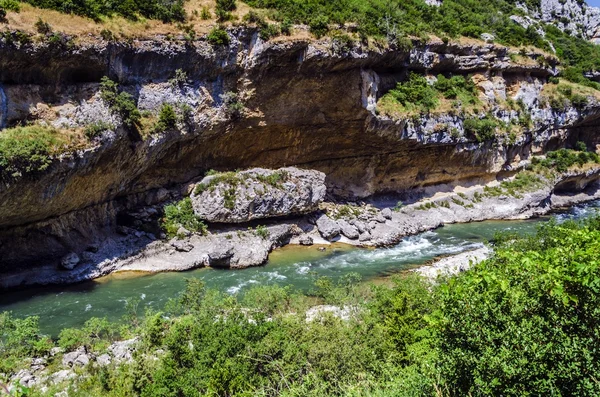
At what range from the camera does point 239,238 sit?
31375 mm

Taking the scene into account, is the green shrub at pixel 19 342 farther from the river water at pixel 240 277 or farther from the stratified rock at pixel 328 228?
the stratified rock at pixel 328 228

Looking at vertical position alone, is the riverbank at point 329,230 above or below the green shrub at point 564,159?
below

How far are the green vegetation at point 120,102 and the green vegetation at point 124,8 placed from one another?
4730 millimetres

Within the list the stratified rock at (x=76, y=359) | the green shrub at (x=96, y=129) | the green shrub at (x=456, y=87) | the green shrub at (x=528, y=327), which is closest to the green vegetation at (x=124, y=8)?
the green shrub at (x=96, y=129)

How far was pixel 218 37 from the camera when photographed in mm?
30734

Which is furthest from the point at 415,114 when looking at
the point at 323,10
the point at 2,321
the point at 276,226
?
the point at 2,321

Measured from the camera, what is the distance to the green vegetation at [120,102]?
89.3 ft

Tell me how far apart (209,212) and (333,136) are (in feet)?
48.8

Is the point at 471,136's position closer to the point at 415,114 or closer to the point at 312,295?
the point at 415,114

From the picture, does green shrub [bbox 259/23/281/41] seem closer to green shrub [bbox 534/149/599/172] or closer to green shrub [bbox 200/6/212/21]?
green shrub [bbox 200/6/212/21]

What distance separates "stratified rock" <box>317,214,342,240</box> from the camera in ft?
114

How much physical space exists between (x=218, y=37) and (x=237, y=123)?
709cm

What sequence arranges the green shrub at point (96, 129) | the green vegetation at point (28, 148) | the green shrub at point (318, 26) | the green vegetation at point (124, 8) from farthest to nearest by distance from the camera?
the green shrub at point (318, 26) < the green vegetation at point (124, 8) < the green shrub at point (96, 129) < the green vegetation at point (28, 148)

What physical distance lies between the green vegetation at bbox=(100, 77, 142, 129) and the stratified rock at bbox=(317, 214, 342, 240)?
17234mm
